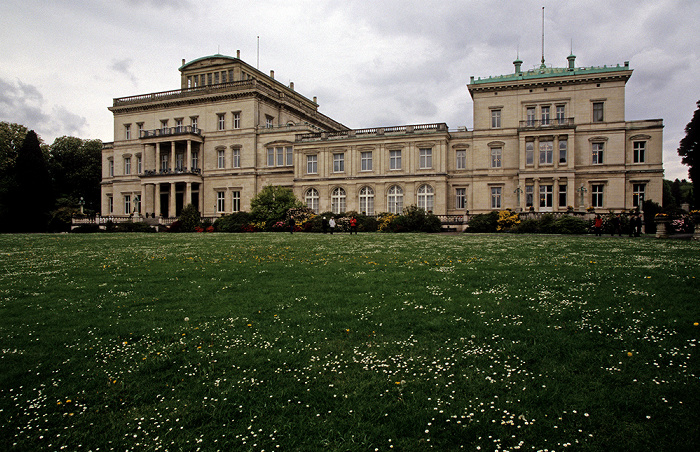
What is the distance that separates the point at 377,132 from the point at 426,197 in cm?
1077

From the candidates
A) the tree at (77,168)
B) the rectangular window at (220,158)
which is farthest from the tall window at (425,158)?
the tree at (77,168)

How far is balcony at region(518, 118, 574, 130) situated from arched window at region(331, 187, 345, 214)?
76.9ft

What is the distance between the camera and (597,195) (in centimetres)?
4819

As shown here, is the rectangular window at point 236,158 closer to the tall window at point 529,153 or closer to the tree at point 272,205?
the tree at point 272,205

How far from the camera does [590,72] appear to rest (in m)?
48.9

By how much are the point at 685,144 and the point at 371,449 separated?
72529 mm

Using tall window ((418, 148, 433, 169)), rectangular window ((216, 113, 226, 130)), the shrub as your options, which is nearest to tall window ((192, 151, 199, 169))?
rectangular window ((216, 113, 226, 130))

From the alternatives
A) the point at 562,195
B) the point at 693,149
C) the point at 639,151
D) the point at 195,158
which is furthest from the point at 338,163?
the point at 693,149

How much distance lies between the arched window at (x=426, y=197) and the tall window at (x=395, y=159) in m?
4.21

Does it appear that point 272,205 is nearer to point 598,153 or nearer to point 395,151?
point 395,151

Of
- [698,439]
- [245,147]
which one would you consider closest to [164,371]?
[698,439]

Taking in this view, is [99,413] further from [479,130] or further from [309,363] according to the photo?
[479,130]

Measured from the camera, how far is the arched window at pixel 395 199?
171 ft

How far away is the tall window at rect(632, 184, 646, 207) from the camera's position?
4734cm
